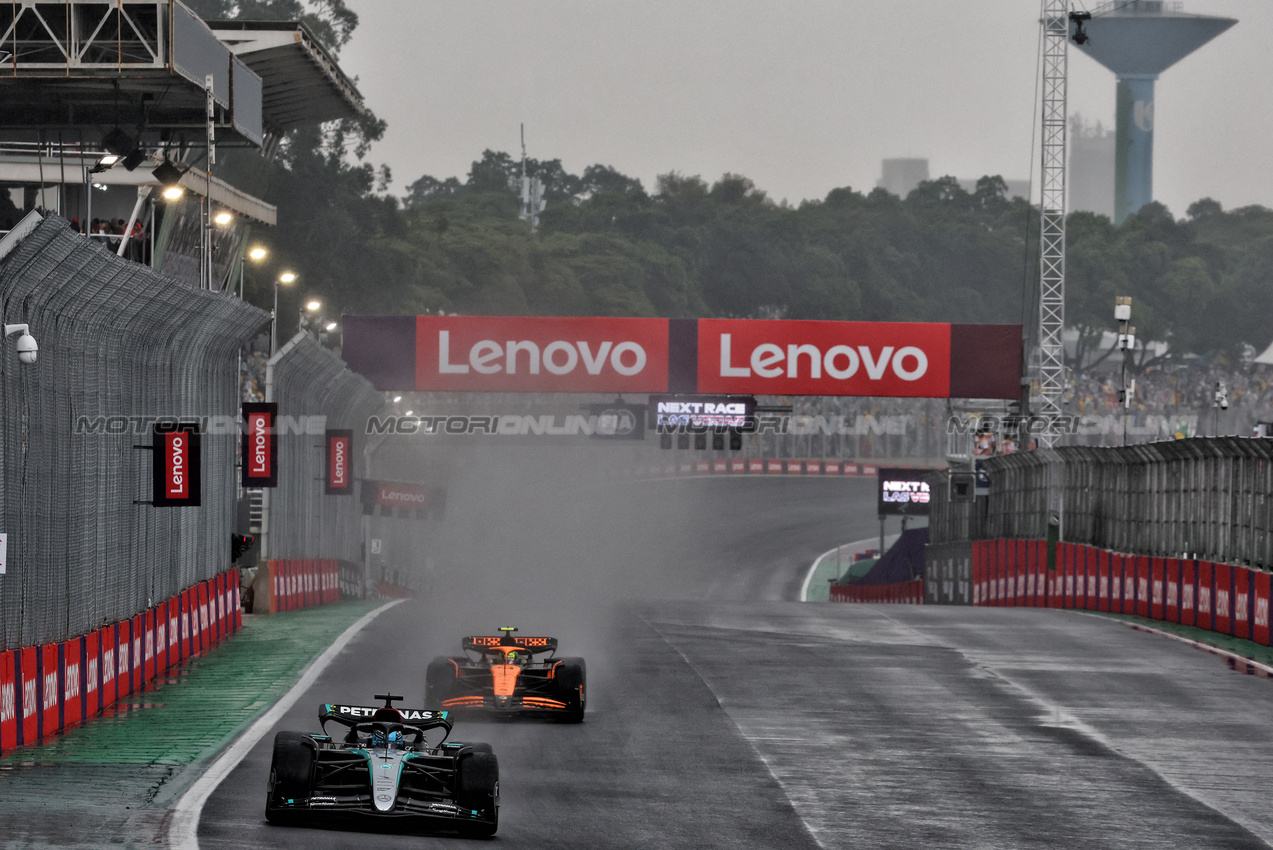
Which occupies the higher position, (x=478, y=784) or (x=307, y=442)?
(x=307, y=442)

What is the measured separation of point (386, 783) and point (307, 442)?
2047 cm

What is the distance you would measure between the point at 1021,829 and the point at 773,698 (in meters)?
5.45

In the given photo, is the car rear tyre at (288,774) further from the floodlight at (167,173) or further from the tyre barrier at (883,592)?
the tyre barrier at (883,592)

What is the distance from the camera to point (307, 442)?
29516mm

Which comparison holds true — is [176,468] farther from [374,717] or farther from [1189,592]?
[1189,592]

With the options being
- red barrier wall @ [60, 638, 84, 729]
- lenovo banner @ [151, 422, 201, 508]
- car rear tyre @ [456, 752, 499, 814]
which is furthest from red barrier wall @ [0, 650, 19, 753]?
lenovo banner @ [151, 422, 201, 508]

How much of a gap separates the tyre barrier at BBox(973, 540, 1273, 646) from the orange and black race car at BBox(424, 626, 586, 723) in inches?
427

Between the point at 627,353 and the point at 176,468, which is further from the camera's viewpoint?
the point at 627,353

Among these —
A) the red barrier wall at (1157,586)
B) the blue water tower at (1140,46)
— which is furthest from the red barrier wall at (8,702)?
the blue water tower at (1140,46)

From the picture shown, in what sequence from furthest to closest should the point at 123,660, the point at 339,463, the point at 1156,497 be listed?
the point at 339,463 < the point at 1156,497 < the point at 123,660

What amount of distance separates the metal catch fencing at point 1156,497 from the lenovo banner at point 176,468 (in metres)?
12.8

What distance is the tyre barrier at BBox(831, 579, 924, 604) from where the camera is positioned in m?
45.2

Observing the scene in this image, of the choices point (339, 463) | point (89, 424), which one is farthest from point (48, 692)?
point (339, 463)

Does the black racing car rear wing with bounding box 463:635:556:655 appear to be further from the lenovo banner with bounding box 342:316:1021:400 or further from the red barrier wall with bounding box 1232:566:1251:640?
the lenovo banner with bounding box 342:316:1021:400
